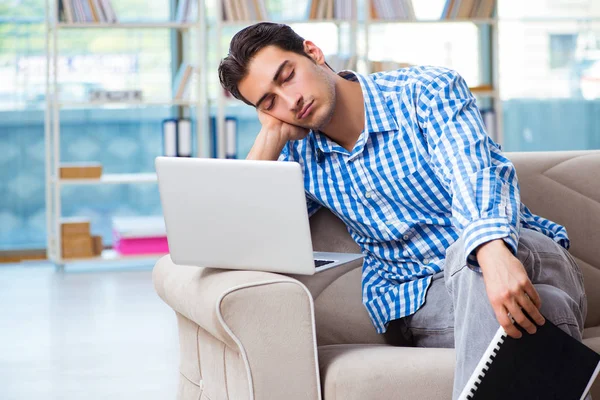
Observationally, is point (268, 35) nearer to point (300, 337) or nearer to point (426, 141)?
point (426, 141)

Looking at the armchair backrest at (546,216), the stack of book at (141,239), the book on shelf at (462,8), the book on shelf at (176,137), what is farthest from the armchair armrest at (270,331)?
the book on shelf at (462,8)

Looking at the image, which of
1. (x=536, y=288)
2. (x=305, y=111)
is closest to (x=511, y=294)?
(x=536, y=288)

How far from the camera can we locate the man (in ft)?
4.88

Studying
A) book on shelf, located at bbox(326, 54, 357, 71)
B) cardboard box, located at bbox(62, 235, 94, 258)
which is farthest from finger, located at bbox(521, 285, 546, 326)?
cardboard box, located at bbox(62, 235, 94, 258)

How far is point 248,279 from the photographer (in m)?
1.53

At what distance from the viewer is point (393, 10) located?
5109 millimetres

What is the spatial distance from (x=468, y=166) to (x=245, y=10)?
375 centimetres

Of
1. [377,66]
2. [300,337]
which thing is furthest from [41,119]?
[300,337]

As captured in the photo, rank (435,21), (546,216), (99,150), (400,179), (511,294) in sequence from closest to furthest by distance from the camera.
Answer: (511,294) → (400,179) → (546,216) → (435,21) → (99,150)

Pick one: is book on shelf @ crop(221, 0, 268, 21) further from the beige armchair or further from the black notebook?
the black notebook

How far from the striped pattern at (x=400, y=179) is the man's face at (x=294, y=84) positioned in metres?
0.07

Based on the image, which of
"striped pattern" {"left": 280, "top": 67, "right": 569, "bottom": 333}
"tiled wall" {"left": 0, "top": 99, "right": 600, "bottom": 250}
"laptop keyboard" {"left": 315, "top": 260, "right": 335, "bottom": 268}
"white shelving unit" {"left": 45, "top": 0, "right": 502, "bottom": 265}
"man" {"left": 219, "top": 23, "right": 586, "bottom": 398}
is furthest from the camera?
"tiled wall" {"left": 0, "top": 99, "right": 600, "bottom": 250}

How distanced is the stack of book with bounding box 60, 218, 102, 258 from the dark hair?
341 centimetres

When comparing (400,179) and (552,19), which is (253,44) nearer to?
(400,179)
